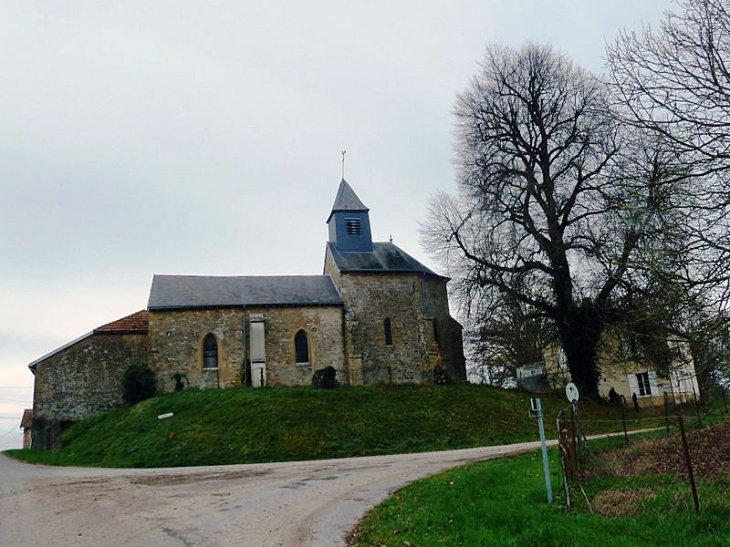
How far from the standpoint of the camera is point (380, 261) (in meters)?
33.4

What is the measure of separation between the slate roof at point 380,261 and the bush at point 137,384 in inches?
440

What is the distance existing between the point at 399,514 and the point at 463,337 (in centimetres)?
2613

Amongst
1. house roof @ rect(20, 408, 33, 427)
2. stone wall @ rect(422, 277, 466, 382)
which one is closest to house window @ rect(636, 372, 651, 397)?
stone wall @ rect(422, 277, 466, 382)

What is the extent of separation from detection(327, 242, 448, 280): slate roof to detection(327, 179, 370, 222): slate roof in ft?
7.42

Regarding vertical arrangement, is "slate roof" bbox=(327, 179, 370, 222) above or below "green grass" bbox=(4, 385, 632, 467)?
above

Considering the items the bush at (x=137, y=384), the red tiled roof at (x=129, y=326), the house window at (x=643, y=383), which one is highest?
the red tiled roof at (x=129, y=326)

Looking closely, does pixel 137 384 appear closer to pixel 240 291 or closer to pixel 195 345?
pixel 195 345

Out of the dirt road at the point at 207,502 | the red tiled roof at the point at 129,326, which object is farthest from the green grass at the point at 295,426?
the red tiled roof at the point at 129,326

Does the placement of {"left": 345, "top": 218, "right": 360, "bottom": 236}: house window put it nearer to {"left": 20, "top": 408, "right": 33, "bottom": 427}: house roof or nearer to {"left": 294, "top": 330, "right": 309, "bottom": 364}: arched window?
{"left": 294, "top": 330, "right": 309, "bottom": 364}: arched window

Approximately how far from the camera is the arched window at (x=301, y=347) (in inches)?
1227

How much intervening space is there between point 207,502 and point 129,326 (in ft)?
68.3

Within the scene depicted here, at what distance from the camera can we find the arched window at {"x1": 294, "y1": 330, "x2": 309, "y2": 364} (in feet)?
102

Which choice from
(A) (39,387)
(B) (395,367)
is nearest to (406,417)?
(B) (395,367)

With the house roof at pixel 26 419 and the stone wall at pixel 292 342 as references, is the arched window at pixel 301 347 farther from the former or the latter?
the house roof at pixel 26 419
